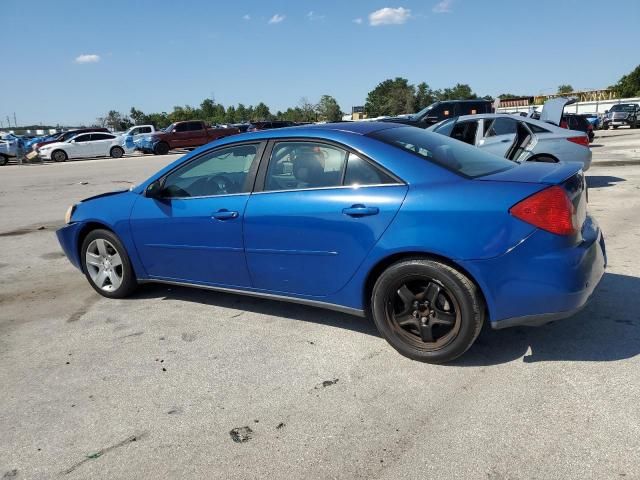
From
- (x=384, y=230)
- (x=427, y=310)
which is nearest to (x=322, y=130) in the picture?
(x=384, y=230)

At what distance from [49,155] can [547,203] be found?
30.9m

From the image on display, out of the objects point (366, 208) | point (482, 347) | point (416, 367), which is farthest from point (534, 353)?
point (366, 208)

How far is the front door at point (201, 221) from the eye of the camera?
3.95m

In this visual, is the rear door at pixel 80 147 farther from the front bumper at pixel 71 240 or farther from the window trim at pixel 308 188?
the window trim at pixel 308 188

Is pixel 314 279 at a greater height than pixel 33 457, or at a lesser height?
greater

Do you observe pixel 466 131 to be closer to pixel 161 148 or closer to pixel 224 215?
pixel 224 215

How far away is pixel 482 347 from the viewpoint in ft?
11.6

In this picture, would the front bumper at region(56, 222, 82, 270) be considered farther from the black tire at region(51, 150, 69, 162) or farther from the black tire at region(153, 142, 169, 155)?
the black tire at region(51, 150, 69, 162)

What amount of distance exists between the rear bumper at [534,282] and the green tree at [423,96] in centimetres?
12537

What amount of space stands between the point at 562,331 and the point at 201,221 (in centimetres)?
275

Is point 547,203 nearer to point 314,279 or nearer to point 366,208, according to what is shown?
point 366,208

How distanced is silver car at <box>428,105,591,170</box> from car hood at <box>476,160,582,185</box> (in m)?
5.45

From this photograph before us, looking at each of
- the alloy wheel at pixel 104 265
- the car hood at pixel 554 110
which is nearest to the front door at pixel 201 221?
the alloy wheel at pixel 104 265

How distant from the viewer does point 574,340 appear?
351 centimetres
